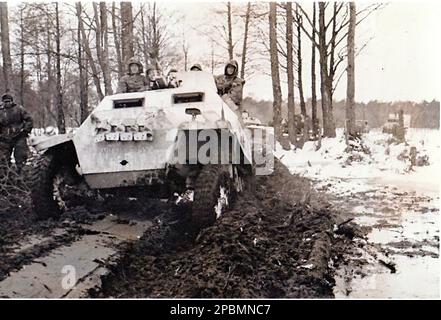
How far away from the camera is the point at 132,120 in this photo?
560 cm

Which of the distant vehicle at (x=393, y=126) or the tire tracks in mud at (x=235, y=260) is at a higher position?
the distant vehicle at (x=393, y=126)

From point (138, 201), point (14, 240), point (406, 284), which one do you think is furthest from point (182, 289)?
point (138, 201)

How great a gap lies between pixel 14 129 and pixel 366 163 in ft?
21.9

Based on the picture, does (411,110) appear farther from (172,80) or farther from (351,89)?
(351,89)

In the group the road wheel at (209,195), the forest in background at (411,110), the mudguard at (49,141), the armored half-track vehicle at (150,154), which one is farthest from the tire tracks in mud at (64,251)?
the forest in background at (411,110)

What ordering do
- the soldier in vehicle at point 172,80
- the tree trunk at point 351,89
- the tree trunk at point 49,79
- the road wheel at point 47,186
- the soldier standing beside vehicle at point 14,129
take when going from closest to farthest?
1. the road wheel at point 47,186
2. the soldier in vehicle at point 172,80
3. the soldier standing beside vehicle at point 14,129
4. the tree trunk at point 49,79
5. the tree trunk at point 351,89

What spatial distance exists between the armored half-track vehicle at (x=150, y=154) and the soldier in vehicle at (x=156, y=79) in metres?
0.66

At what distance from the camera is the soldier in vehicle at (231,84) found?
7.48 metres

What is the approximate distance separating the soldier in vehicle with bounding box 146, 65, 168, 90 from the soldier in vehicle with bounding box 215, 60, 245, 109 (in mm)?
959

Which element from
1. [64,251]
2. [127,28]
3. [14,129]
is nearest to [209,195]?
[64,251]

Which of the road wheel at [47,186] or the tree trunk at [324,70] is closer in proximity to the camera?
the road wheel at [47,186]

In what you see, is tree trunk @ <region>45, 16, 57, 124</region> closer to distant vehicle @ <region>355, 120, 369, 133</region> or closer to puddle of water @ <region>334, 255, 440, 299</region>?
distant vehicle @ <region>355, 120, 369, 133</region>

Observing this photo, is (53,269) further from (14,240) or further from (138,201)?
(138,201)

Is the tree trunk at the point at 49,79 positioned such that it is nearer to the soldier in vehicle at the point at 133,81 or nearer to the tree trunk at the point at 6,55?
the tree trunk at the point at 6,55
